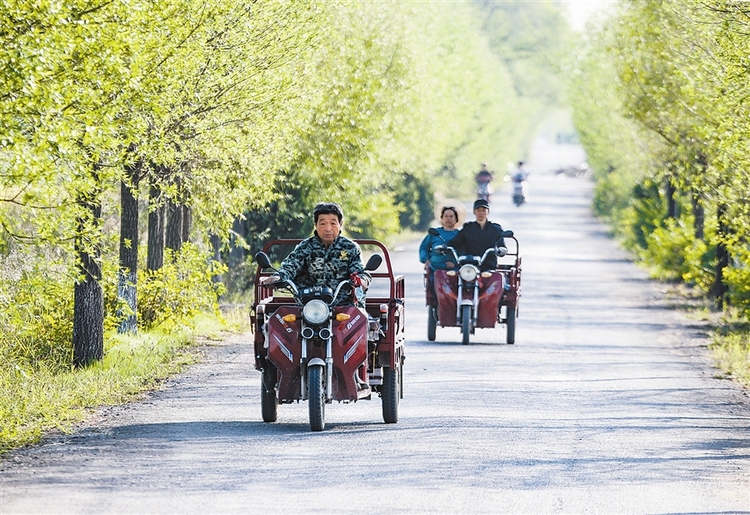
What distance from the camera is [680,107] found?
26.3m

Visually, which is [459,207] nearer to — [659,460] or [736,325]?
[736,325]

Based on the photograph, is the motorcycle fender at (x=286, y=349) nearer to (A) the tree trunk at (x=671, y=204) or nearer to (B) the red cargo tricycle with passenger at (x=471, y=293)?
(B) the red cargo tricycle with passenger at (x=471, y=293)

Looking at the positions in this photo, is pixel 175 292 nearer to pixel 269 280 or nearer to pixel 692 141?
pixel 269 280

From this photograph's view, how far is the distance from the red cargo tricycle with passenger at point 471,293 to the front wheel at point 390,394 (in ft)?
25.3

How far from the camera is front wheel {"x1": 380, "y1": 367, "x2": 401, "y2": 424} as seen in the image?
12.8 meters

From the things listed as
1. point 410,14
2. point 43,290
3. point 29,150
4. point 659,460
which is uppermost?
point 410,14

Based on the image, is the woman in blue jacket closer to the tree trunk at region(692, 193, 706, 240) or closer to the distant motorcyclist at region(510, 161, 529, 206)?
the tree trunk at region(692, 193, 706, 240)

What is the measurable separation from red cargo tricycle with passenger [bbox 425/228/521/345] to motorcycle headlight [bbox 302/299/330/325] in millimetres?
8548

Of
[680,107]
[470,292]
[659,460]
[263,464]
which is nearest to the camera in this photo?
[263,464]

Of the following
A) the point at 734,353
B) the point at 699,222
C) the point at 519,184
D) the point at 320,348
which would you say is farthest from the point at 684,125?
the point at 519,184

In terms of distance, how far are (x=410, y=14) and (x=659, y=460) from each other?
25.5m

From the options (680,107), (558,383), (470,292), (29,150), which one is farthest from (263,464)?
(680,107)

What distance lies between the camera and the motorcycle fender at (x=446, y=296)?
68.1ft

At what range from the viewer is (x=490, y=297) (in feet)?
67.9
